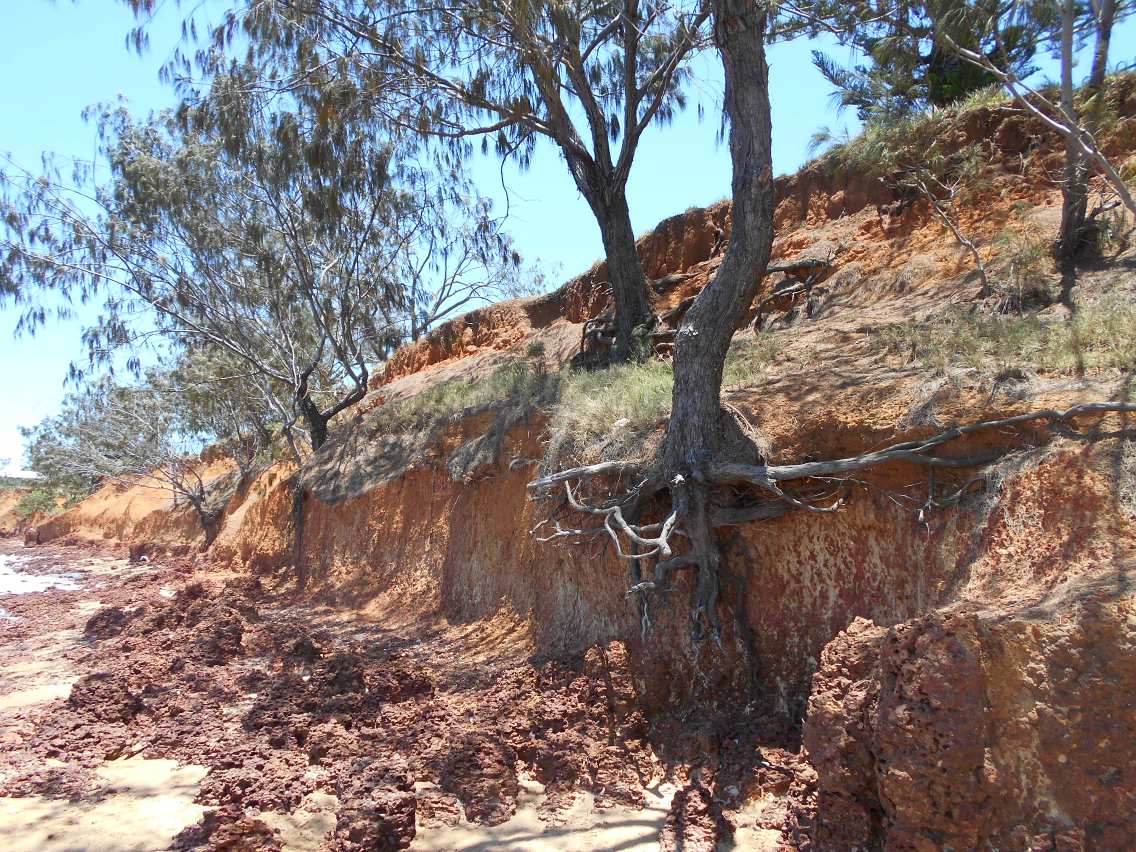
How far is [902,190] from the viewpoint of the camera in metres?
12.0

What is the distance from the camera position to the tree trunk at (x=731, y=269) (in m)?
7.18

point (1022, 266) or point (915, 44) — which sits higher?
point (915, 44)

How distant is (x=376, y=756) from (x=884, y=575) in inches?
164

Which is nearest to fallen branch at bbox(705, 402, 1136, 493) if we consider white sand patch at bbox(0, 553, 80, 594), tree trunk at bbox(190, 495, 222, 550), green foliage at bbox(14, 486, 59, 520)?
white sand patch at bbox(0, 553, 80, 594)

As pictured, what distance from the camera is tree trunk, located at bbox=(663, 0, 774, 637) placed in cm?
Answer: 718

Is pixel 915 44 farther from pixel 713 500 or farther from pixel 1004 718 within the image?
pixel 1004 718

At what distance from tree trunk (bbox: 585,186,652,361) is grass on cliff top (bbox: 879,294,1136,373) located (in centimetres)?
536

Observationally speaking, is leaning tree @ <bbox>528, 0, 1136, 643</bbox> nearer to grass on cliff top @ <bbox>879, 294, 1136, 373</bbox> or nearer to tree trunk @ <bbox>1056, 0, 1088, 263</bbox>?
grass on cliff top @ <bbox>879, 294, 1136, 373</bbox>

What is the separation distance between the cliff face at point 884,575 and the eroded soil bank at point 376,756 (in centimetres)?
50

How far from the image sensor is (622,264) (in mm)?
12773

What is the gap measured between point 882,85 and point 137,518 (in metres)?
28.5

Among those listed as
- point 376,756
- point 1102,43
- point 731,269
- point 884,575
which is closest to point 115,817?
point 376,756

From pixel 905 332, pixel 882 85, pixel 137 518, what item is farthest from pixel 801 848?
pixel 137 518

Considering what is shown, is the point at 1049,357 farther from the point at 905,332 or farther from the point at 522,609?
the point at 522,609
